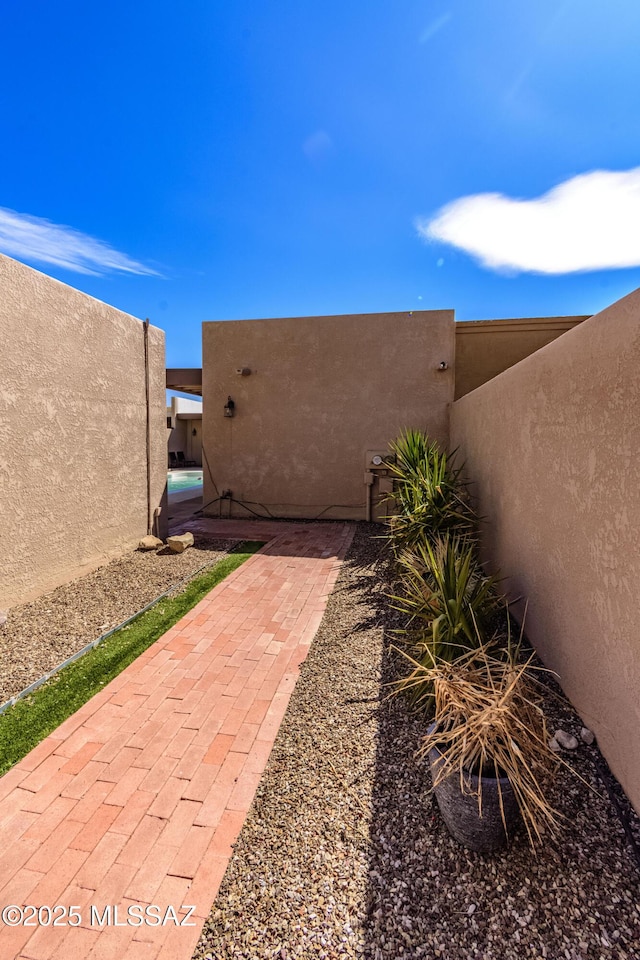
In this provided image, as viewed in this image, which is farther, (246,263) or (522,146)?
(246,263)

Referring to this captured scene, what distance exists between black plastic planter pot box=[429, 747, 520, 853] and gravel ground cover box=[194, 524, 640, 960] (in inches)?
3.1

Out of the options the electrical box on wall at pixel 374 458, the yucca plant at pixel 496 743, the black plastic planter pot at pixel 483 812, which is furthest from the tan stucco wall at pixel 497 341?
the black plastic planter pot at pixel 483 812

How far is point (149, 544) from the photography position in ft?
28.4

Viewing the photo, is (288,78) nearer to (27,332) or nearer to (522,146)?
(522,146)

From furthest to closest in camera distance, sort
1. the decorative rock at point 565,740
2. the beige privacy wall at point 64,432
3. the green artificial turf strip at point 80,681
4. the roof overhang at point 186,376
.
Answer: the roof overhang at point 186,376 → the beige privacy wall at point 64,432 → the green artificial turf strip at point 80,681 → the decorative rock at point 565,740

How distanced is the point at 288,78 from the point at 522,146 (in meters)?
4.52

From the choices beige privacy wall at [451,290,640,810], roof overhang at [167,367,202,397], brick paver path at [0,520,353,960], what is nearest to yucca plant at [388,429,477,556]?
beige privacy wall at [451,290,640,810]

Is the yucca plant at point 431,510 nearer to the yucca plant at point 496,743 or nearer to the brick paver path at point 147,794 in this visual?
the brick paver path at point 147,794

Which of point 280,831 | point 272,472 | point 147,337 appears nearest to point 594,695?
point 280,831

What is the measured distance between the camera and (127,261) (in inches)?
706

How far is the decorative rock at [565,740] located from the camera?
3053mm

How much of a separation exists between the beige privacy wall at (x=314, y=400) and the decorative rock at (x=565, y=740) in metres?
9.06

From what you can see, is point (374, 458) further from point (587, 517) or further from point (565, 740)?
point (565, 740)

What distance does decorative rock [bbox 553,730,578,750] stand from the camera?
3053mm
